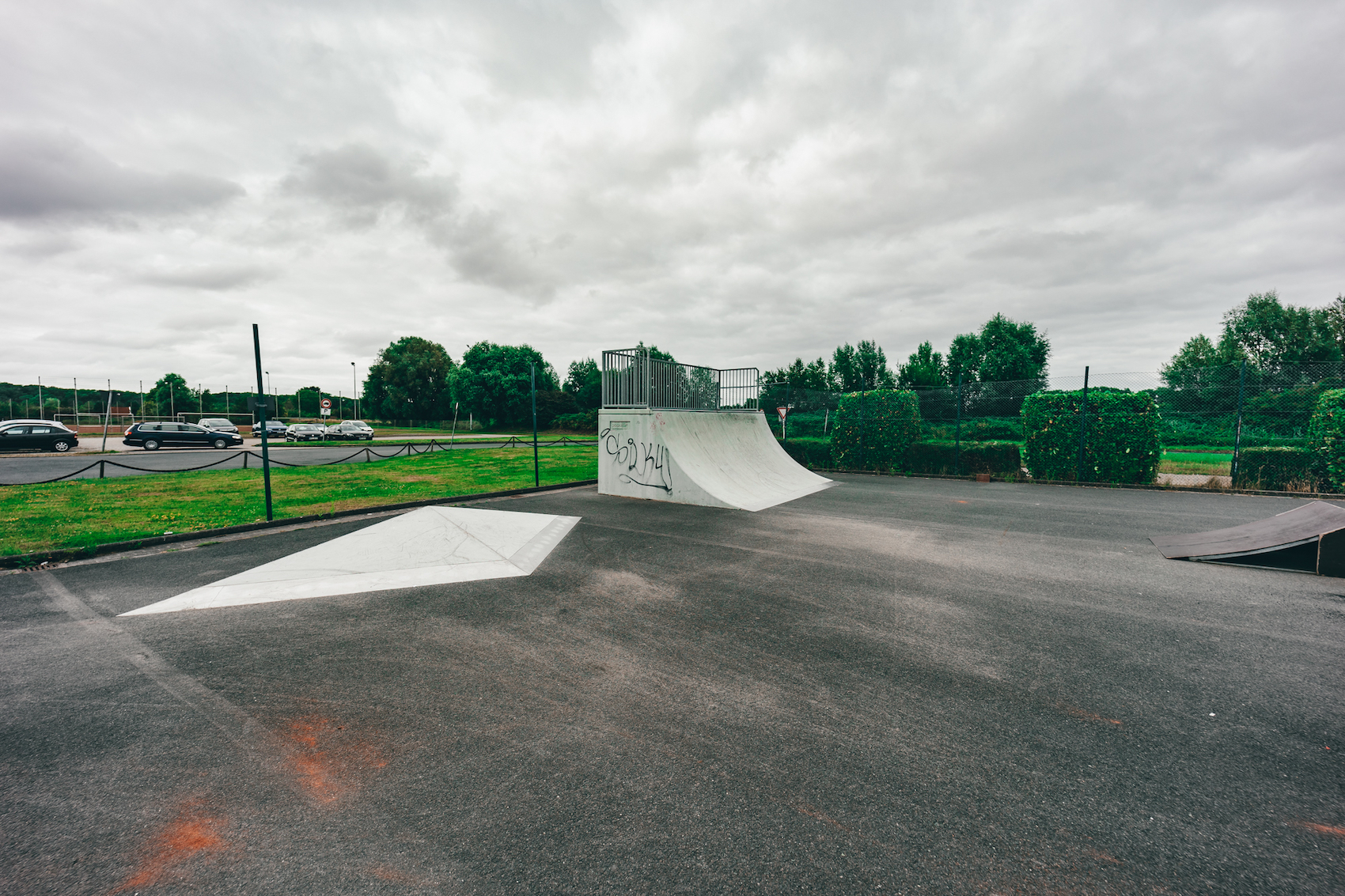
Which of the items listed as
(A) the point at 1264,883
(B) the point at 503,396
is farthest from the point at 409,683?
(B) the point at 503,396

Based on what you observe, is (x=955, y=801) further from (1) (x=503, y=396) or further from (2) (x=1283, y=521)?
(1) (x=503, y=396)

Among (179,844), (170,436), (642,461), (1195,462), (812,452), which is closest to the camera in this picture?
(179,844)

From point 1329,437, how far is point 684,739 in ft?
50.7

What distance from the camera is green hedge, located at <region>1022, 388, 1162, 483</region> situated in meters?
12.3

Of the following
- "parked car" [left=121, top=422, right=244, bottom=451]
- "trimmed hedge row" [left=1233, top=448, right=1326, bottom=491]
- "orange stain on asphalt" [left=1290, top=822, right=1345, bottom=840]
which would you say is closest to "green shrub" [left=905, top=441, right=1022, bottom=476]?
"trimmed hedge row" [left=1233, top=448, right=1326, bottom=491]

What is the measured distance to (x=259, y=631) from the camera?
4.15m

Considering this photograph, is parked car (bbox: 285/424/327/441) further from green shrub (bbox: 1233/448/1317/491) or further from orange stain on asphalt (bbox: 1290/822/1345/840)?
green shrub (bbox: 1233/448/1317/491)

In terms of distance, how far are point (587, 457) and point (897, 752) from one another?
18.6m

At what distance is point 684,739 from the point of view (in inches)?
109

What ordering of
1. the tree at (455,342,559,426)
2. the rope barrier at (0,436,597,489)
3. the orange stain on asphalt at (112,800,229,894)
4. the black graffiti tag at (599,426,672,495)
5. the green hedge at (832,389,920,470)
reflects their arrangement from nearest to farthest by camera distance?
the orange stain on asphalt at (112,800,229,894)
the black graffiti tag at (599,426,672,495)
the rope barrier at (0,436,597,489)
the green hedge at (832,389,920,470)
the tree at (455,342,559,426)

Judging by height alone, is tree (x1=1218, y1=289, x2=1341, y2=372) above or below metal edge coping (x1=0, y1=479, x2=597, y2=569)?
above

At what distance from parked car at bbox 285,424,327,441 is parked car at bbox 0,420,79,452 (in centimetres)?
1166

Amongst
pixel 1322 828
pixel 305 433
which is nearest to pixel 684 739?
pixel 1322 828

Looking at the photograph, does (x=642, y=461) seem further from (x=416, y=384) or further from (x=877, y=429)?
(x=416, y=384)
